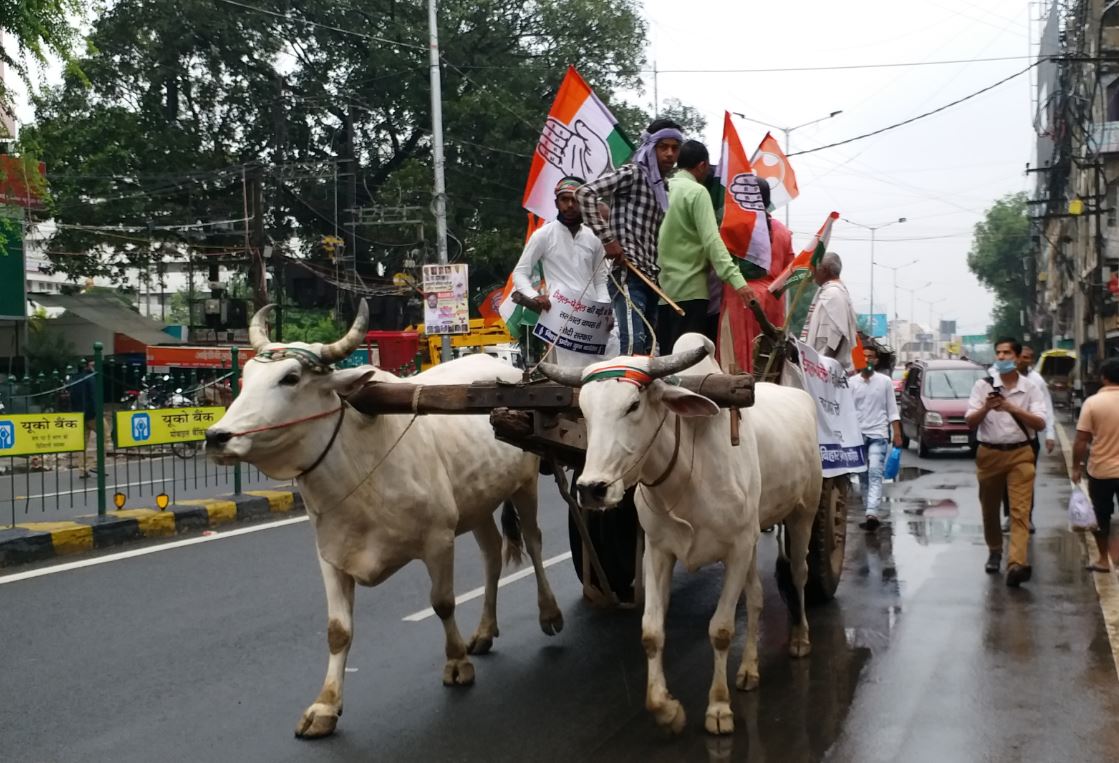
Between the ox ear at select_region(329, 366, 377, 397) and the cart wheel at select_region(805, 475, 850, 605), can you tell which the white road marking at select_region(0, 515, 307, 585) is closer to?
the ox ear at select_region(329, 366, 377, 397)

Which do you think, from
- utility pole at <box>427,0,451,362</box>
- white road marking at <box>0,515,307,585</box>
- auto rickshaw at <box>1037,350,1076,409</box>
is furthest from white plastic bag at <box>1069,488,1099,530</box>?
auto rickshaw at <box>1037,350,1076,409</box>

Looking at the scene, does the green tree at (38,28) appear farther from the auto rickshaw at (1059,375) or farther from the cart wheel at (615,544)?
the auto rickshaw at (1059,375)

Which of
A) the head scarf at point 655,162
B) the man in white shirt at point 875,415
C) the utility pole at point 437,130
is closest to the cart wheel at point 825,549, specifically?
the head scarf at point 655,162

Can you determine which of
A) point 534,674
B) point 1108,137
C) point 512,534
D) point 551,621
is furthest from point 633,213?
point 1108,137

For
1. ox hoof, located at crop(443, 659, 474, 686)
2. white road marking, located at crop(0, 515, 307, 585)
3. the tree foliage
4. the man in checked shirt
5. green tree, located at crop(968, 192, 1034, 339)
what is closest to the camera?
ox hoof, located at crop(443, 659, 474, 686)

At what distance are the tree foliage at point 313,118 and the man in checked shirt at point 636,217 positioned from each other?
83.6 feet

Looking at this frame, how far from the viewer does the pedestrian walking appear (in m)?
8.74

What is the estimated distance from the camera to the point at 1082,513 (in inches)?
345

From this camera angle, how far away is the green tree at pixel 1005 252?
81.0m

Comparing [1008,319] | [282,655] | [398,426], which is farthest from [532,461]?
[1008,319]

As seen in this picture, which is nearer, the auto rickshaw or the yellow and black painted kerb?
the yellow and black painted kerb

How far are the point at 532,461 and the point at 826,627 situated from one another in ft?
7.23

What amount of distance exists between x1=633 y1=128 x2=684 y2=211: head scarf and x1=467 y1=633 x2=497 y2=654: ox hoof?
298 cm

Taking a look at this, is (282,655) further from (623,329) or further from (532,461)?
(623,329)
